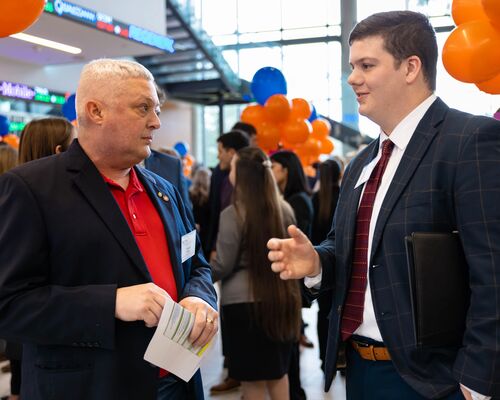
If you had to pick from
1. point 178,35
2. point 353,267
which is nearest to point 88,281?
point 353,267

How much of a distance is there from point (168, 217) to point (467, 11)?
5.73 feet

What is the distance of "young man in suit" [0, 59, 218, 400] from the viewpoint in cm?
147

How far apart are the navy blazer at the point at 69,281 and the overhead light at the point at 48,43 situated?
291 inches

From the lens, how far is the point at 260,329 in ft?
10.1

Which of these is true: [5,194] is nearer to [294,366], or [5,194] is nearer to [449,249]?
[449,249]

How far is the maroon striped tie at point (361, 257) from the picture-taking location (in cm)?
169

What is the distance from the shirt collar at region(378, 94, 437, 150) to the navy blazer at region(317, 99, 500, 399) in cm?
3

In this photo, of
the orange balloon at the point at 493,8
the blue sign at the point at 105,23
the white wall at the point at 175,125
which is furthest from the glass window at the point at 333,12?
the orange balloon at the point at 493,8

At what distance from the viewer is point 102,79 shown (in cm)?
164

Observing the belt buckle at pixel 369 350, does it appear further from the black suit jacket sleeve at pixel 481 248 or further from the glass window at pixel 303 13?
the glass window at pixel 303 13

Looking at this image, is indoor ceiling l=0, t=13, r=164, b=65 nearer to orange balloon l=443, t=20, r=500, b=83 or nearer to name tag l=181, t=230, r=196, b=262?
orange balloon l=443, t=20, r=500, b=83

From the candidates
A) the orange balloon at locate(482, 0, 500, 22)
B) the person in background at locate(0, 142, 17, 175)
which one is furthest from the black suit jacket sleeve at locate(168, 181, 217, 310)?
the person in background at locate(0, 142, 17, 175)

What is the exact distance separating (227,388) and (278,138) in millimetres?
2717

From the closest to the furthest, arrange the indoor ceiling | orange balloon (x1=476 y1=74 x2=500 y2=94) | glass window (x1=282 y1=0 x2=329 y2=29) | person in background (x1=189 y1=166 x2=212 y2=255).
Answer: orange balloon (x1=476 y1=74 x2=500 y2=94), person in background (x1=189 y1=166 x2=212 y2=255), the indoor ceiling, glass window (x1=282 y1=0 x2=329 y2=29)
